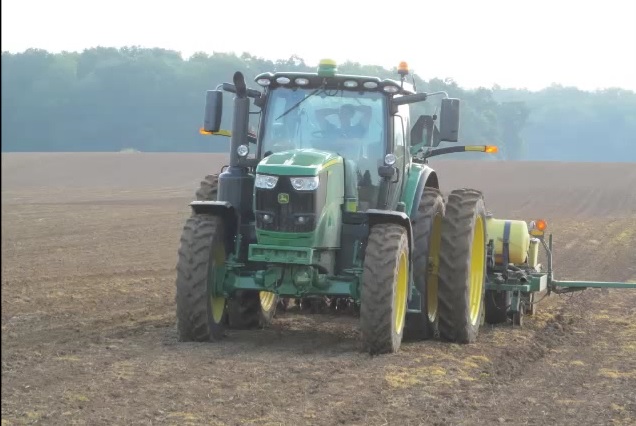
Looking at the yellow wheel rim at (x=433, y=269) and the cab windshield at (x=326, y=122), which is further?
the yellow wheel rim at (x=433, y=269)

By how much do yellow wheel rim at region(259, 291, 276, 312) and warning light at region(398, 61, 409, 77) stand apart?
96.2 inches

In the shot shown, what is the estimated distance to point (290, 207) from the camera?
7.80m

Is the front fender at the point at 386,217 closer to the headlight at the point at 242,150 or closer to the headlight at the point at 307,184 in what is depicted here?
the headlight at the point at 307,184

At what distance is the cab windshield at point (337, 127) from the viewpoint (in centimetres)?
855

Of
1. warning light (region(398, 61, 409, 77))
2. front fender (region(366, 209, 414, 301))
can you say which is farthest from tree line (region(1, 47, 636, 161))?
front fender (region(366, 209, 414, 301))

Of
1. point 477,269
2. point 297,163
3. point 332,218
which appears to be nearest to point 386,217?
point 332,218

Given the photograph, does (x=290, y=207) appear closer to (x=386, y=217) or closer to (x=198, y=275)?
(x=386, y=217)

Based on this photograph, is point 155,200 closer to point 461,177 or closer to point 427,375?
point 461,177

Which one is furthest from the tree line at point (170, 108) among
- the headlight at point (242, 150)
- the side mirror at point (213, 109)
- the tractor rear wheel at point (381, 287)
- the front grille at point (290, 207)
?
the tractor rear wheel at point (381, 287)

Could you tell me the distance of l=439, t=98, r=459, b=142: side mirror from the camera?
8.66 m

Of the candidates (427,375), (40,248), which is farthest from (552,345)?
(40,248)

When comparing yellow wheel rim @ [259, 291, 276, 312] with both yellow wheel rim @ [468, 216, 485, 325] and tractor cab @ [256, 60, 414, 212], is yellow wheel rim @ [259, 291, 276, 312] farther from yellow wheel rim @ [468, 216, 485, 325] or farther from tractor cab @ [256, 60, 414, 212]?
yellow wheel rim @ [468, 216, 485, 325]

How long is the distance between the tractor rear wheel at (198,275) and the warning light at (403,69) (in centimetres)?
241

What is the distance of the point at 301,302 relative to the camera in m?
10.9
